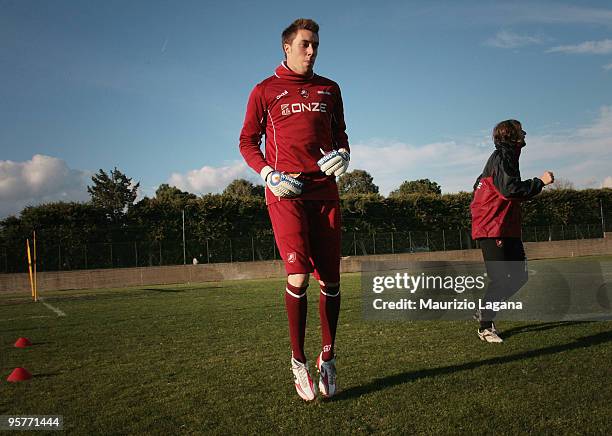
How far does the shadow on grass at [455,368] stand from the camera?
3.69 m

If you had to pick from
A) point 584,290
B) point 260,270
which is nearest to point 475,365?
point 584,290

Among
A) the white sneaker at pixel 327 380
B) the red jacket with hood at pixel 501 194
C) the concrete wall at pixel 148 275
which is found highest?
the red jacket with hood at pixel 501 194

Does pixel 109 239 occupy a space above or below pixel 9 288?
above

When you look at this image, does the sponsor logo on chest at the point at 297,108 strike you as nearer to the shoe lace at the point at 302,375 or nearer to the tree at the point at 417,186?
the shoe lace at the point at 302,375

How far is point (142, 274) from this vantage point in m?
27.8

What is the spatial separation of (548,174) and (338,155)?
248 cm

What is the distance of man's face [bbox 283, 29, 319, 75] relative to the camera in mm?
4004

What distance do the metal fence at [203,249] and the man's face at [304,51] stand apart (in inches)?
1051

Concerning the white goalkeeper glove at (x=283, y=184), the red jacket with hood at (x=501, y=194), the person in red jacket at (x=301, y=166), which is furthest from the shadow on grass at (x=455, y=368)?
the white goalkeeper glove at (x=283, y=184)

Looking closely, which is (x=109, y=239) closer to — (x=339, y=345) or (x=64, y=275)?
(x=64, y=275)

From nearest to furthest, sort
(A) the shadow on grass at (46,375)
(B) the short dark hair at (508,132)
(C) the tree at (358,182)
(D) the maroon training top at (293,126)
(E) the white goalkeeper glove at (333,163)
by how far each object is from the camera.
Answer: (E) the white goalkeeper glove at (333,163) → (D) the maroon training top at (293,126) → (A) the shadow on grass at (46,375) → (B) the short dark hair at (508,132) → (C) the tree at (358,182)

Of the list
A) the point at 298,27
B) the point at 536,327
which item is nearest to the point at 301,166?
the point at 298,27

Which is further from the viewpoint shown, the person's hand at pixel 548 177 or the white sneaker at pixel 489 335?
the white sneaker at pixel 489 335

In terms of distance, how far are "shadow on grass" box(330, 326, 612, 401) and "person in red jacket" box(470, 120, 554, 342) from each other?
2.11 ft
